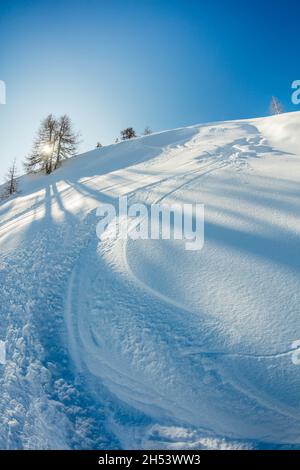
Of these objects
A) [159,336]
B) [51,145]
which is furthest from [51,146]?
[159,336]

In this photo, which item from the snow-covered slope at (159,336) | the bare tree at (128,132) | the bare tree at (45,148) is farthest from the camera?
the bare tree at (128,132)

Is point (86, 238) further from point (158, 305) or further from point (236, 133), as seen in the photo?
point (236, 133)

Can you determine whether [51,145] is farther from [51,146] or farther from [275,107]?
[275,107]

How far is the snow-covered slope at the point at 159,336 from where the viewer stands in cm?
259

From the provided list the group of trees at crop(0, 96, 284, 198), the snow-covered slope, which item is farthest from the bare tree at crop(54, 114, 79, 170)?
the snow-covered slope

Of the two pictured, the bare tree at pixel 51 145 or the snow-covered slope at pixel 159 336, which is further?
the bare tree at pixel 51 145

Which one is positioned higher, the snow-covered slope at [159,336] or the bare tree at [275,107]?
the bare tree at [275,107]

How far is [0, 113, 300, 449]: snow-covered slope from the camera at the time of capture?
2.59 meters

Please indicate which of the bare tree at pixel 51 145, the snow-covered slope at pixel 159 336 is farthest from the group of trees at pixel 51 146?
the snow-covered slope at pixel 159 336

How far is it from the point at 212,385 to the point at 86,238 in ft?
14.4

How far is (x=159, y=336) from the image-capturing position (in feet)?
10.9

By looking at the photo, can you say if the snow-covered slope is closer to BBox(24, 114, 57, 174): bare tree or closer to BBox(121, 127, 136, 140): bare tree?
BBox(24, 114, 57, 174): bare tree

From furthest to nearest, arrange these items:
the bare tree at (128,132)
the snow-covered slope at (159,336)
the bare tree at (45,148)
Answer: the bare tree at (128,132) < the bare tree at (45,148) < the snow-covered slope at (159,336)

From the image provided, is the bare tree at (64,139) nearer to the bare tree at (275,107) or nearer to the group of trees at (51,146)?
the group of trees at (51,146)
